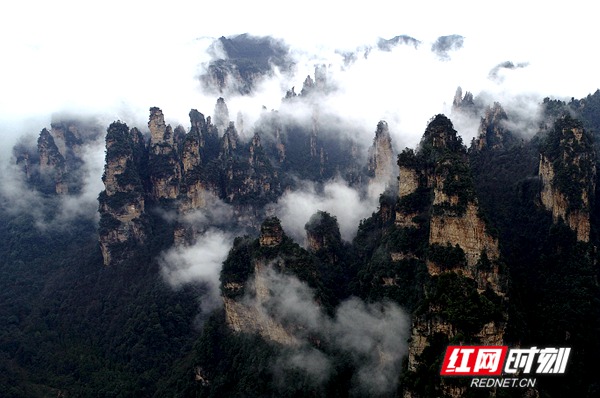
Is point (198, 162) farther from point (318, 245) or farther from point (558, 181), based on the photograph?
point (558, 181)

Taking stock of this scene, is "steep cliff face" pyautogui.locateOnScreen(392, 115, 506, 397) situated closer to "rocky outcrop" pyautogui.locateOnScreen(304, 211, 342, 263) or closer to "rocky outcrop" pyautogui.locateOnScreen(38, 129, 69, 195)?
"rocky outcrop" pyautogui.locateOnScreen(304, 211, 342, 263)

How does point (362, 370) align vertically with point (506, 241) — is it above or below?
below

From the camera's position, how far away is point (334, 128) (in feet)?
509

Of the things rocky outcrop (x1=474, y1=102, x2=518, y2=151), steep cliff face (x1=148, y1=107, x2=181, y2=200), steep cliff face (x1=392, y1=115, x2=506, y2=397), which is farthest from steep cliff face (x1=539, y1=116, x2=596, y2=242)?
steep cliff face (x1=148, y1=107, x2=181, y2=200)

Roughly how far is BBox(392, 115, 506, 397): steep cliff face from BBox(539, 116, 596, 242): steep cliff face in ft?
40.4

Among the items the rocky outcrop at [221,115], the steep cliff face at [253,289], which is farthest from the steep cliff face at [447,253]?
the rocky outcrop at [221,115]

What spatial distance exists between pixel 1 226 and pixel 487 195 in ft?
312

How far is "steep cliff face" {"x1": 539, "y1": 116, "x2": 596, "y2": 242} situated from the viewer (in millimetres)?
57250

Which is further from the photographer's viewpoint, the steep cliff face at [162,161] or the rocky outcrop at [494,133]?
the steep cliff face at [162,161]

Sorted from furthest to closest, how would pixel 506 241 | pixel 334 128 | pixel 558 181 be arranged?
pixel 334 128
pixel 506 241
pixel 558 181

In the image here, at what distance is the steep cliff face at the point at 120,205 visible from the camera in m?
93.2

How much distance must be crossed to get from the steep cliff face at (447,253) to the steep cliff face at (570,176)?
12.3m

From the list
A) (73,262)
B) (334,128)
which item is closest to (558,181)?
(73,262)

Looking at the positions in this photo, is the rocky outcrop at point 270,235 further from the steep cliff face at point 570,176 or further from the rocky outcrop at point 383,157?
the rocky outcrop at point 383,157
